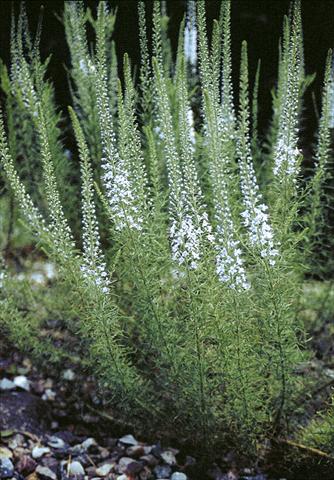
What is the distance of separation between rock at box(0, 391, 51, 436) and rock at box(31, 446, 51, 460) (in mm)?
152

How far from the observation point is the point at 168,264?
274cm

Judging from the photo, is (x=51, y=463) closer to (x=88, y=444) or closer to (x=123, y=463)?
(x=88, y=444)

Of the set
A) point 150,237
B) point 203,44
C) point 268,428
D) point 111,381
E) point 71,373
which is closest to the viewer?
point 203,44

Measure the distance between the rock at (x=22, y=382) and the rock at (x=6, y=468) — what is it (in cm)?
65

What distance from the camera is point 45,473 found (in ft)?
9.82

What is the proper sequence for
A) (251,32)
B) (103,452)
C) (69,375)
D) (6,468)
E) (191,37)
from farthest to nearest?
(251,32) → (191,37) → (69,375) → (103,452) → (6,468)

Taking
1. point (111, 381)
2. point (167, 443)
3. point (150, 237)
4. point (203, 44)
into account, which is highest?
point (203, 44)

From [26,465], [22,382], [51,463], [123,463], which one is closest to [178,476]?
[123,463]

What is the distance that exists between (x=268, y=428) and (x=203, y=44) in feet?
6.41

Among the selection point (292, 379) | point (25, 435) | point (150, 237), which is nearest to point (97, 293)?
point (150, 237)

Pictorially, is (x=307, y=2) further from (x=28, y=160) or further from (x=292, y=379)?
(x=292, y=379)

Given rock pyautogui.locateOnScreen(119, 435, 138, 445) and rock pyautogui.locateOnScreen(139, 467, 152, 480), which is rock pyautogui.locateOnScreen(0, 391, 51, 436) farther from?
rock pyautogui.locateOnScreen(139, 467, 152, 480)

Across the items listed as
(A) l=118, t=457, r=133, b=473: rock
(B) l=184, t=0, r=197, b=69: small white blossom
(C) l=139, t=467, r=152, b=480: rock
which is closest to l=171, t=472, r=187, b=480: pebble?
(C) l=139, t=467, r=152, b=480: rock

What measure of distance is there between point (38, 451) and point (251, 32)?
3576 mm
